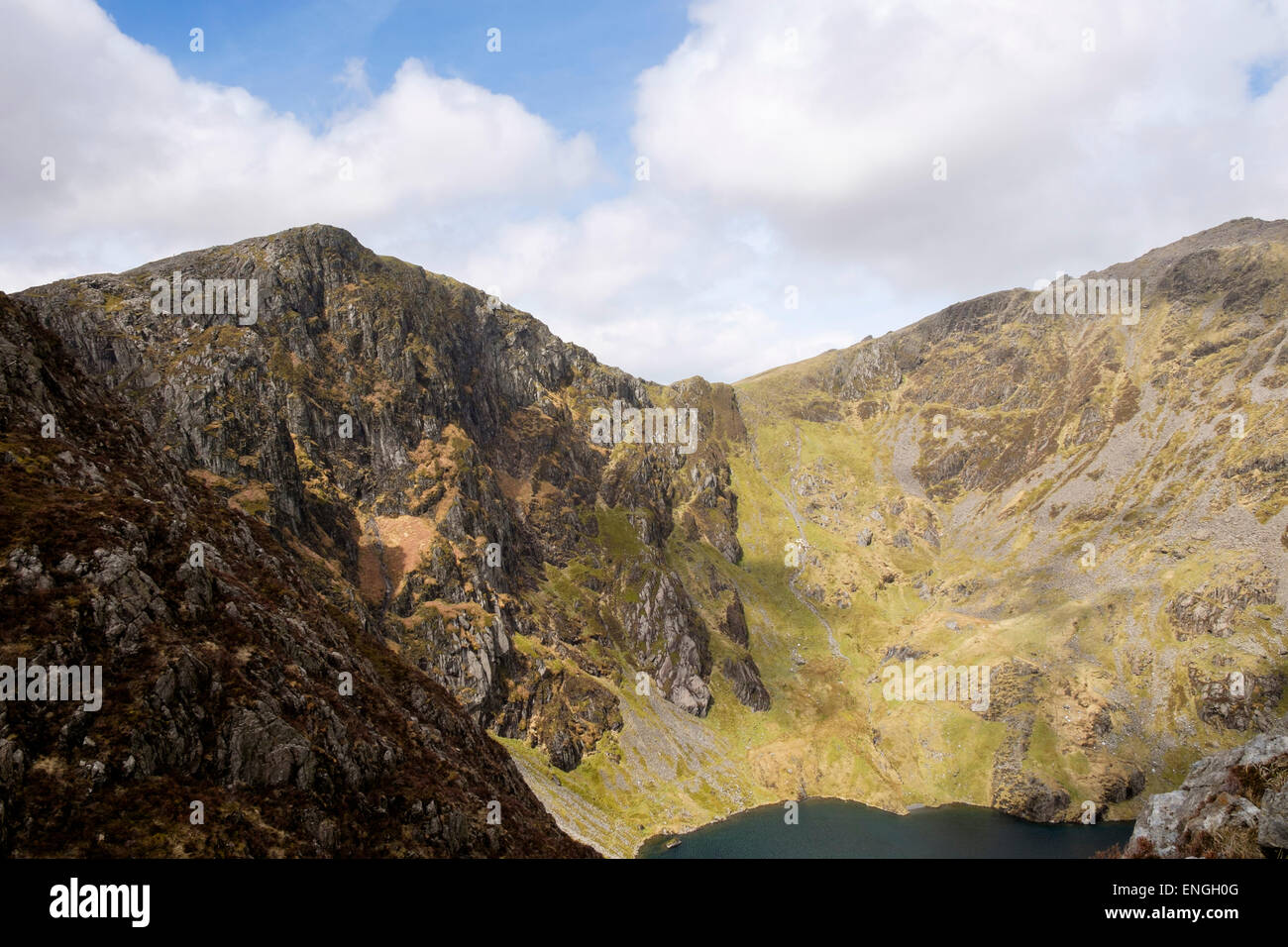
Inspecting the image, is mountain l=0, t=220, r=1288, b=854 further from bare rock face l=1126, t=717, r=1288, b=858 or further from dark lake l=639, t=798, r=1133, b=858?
bare rock face l=1126, t=717, r=1288, b=858

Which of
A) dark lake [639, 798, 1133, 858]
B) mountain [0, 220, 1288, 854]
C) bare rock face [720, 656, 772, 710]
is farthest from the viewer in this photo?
bare rock face [720, 656, 772, 710]

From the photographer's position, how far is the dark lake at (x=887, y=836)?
409ft

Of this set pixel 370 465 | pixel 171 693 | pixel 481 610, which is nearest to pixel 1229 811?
pixel 171 693

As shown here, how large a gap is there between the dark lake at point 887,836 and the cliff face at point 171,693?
3293 inches

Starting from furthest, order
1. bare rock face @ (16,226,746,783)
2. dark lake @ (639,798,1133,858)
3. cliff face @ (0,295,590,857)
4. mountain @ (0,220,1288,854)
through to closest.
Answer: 1. bare rock face @ (16,226,746,783)
2. dark lake @ (639,798,1133,858)
3. mountain @ (0,220,1288,854)
4. cliff face @ (0,295,590,857)

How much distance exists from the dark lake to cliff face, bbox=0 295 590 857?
83636 mm

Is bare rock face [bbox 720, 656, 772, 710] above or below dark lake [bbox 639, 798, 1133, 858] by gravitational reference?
above

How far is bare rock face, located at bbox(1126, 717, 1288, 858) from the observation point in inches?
963

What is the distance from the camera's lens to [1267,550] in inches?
6516

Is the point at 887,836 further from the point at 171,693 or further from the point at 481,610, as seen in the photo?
the point at 171,693

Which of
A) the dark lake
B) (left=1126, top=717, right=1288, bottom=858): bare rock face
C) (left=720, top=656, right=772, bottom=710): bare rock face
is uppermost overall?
(left=1126, top=717, right=1288, bottom=858): bare rock face

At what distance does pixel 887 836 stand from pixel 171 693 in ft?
467

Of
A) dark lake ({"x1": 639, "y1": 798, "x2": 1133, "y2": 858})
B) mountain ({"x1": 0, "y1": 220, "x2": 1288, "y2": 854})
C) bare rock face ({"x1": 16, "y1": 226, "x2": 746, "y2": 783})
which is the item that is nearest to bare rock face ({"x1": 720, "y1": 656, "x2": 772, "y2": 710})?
mountain ({"x1": 0, "y1": 220, "x2": 1288, "y2": 854})
